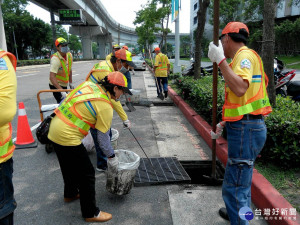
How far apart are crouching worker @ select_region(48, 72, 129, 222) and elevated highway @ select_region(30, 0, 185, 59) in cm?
3565

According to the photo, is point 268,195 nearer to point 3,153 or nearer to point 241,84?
point 241,84

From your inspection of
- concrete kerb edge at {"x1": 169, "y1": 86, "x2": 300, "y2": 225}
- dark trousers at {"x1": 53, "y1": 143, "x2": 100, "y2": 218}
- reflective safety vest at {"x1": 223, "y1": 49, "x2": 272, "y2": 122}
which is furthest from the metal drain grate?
reflective safety vest at {"x1": 223, "y1": 49, "x2": 272, "y2": 122}

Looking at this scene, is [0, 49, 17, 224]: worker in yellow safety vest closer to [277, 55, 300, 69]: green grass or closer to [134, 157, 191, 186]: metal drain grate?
[134, 157, 191, 186]: metal drain grate

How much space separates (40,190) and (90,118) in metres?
1.53

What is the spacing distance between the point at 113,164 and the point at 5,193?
3.98 ft

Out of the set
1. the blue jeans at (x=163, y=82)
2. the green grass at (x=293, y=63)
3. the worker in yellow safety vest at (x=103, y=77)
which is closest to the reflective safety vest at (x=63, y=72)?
the worker in yellow safety vest at (x=103, y=77)

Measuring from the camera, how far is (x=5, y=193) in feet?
5.67

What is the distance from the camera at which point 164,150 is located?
182 inches

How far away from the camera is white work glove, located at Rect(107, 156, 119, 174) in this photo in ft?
9.11

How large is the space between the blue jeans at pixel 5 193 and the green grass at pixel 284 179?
2.59 m

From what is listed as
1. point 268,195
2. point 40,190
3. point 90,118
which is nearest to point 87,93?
point 90,118

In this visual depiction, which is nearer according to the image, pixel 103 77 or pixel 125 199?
pixel 125 199

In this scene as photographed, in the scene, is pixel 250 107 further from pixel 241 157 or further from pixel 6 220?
pixel 6 220

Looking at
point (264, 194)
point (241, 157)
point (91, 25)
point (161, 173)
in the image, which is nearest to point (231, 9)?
point (91, 25)
